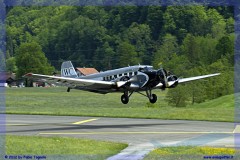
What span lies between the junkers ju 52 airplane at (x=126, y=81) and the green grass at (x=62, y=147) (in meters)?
11.6

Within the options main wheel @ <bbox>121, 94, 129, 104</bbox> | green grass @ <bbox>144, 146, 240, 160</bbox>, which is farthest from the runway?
main wheel @ <bbox>121, 94, 129, 104</bbox>

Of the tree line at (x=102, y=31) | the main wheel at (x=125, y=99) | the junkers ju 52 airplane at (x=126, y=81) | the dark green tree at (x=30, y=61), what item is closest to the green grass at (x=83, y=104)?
the dark green tree at (x=30, y=61)

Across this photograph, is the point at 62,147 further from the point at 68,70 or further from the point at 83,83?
the point at 68,70

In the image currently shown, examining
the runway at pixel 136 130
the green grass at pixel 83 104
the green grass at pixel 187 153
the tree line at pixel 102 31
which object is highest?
the tree line at pixel 102 31

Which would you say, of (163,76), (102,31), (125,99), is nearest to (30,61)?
(125,99)

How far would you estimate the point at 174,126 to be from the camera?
129 feet

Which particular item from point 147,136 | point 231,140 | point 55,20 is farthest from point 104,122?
point 231,140

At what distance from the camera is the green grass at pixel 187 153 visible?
22398mm

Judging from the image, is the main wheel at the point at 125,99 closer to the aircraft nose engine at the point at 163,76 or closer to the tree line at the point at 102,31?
the tree line at the point at 102,31

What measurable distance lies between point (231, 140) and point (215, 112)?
72.1ft

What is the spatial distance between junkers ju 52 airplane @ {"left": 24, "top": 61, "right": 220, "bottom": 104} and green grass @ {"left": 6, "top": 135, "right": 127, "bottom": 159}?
38.0ft

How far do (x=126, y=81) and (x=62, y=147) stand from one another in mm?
17616

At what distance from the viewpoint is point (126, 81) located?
42.7 m

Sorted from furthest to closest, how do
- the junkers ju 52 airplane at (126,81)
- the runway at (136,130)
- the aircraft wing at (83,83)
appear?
the junkers ju 52 airplane at (126,81), the aircraft wing at (83,83), the runway at (136,130)
